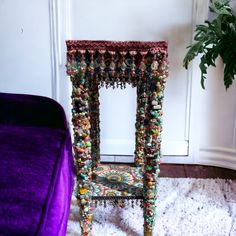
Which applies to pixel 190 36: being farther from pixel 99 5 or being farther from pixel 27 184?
pixel 27 184

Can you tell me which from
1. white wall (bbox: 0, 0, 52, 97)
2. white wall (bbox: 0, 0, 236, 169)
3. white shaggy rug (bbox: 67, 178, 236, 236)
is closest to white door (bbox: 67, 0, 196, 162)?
white wall (bbox: 0, 0, 236, 169)

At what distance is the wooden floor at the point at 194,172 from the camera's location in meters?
1.92

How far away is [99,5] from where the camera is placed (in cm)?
181

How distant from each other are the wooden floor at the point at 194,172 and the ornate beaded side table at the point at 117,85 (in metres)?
0.44

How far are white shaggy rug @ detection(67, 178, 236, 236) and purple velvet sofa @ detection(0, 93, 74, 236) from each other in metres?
0.29

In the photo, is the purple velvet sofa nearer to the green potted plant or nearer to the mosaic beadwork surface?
the mosaic beadwork surface

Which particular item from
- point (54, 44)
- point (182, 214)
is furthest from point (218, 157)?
point (54, 44)

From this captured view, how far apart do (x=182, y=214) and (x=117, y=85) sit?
0.63 metres

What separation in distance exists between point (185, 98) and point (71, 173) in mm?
813

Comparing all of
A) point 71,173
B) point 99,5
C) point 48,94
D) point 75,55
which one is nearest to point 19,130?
point 71,173

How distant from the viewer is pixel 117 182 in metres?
1.53

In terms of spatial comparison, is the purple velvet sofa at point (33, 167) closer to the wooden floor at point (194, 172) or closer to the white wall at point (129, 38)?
the white wall at point (129, 38)

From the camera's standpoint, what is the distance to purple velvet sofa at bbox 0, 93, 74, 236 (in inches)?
34.0

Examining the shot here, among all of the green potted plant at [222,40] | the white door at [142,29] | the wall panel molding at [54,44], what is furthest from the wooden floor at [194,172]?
the wall panel molding at [54,44]
